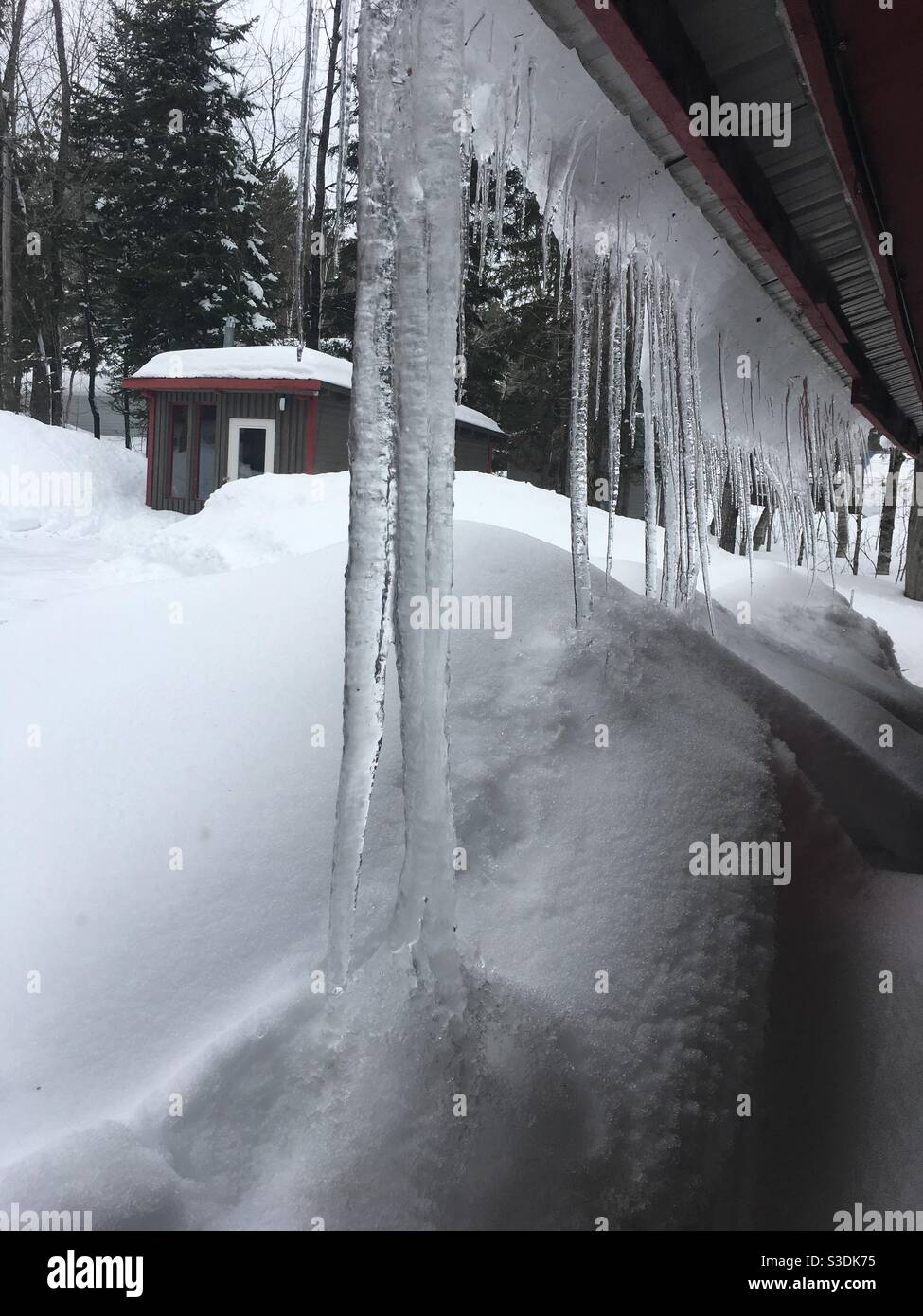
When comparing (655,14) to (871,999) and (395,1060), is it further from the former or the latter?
(871,999)

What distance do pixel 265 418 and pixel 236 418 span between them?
601mm

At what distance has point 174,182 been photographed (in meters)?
17.2

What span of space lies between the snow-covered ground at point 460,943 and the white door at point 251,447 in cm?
1166

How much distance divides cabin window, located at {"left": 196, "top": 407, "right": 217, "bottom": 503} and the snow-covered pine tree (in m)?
4.65

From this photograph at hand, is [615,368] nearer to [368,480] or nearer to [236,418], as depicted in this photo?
[368,480]

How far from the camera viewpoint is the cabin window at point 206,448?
14.8 meters

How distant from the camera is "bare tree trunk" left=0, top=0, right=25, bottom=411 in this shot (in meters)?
16.9

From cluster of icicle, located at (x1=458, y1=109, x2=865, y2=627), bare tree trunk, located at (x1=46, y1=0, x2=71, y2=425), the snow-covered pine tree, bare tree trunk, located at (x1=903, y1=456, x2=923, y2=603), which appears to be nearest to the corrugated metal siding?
the snow-covered pine tree

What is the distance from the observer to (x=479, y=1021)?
1.92 m

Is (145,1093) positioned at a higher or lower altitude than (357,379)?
lower

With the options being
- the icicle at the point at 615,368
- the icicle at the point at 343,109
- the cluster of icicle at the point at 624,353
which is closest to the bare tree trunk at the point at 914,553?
the cluster of icicle at the point at 624,353

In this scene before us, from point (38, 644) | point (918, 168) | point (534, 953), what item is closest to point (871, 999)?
point (534, 953)

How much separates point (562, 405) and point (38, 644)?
15.6 m

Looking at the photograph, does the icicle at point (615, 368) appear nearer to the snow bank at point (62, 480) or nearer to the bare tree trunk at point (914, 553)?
the snow bank at point (62, 480)
